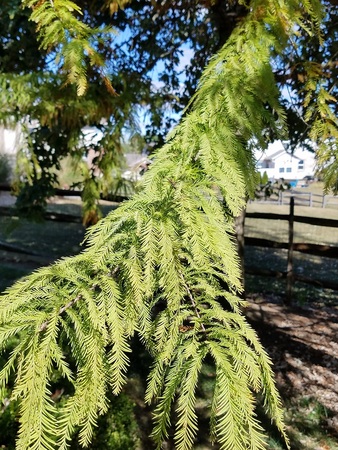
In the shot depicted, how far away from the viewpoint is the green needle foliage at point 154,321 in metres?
0.74

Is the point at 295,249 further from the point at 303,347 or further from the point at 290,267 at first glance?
the point at 303,347

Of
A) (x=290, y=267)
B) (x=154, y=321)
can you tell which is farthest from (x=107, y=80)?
(x=290, y=267)

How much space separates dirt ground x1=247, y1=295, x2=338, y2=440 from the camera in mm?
3775

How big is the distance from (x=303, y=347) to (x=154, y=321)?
13.6ft

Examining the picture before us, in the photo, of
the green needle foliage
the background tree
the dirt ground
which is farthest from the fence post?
the green needle foliage

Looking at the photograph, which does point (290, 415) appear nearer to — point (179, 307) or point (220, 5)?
point (179, 307)

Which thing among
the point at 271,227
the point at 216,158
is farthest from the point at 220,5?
the point at 271,227

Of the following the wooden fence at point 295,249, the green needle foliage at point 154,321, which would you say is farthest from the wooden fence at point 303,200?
the green needle foliage at point 154,321

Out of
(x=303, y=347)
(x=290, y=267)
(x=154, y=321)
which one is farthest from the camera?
(x=290, y=267)

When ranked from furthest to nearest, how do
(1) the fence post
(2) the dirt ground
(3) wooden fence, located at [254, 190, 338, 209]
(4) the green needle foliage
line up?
(3) wooden fence, located at [254, 190, 338, 209] → (1) the fence post → (2) the dirt ground → (4) the green needle foliage

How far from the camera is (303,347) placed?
4.58 meters

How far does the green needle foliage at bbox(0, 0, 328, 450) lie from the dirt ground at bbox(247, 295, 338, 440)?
308cm

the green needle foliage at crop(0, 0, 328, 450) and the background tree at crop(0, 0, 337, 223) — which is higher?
the background tree at crop(0, 0, 337, 223)

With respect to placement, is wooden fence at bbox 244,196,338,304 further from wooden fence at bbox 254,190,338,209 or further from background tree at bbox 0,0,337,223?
background tree at bbox 0,0,337,223
